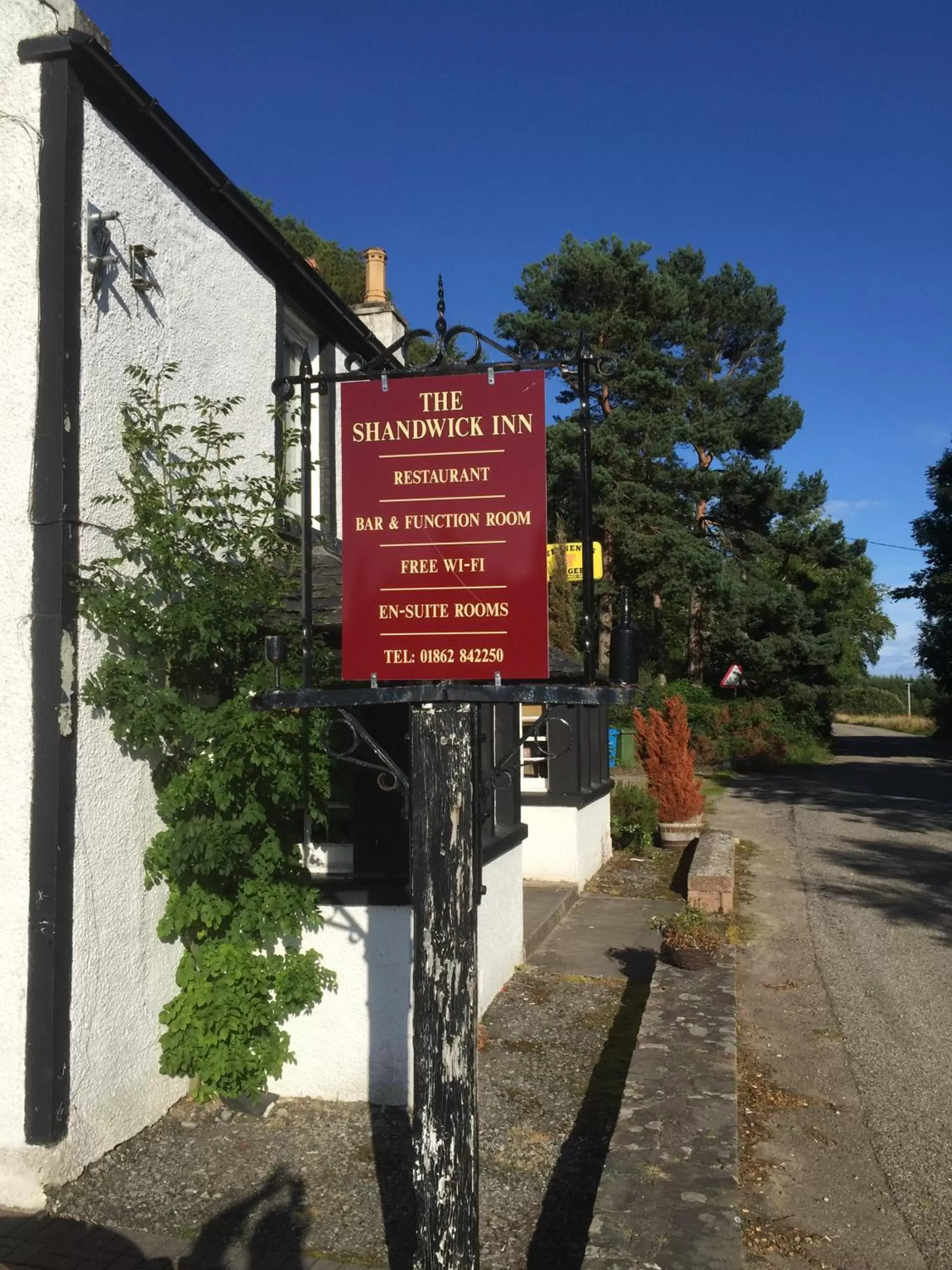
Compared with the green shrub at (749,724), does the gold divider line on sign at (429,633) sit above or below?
above

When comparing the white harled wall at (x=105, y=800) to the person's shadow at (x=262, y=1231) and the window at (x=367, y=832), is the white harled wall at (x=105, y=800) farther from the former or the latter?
the person's shadow at (x=262, y=1231)

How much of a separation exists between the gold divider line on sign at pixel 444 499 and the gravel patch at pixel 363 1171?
3.12 meters

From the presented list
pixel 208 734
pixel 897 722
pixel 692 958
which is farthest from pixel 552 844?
pixel 897 722

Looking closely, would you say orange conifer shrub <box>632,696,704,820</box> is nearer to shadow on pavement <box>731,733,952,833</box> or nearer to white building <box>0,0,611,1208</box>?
shadow on pavement <box>731,733,952,833</box>

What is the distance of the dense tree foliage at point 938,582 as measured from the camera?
3341cm

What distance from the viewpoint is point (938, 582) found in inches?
1319

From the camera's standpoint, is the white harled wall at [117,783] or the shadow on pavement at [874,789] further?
the shadow on pavement at [874,789]

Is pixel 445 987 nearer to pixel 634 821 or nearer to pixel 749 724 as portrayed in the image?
pixel 634 821

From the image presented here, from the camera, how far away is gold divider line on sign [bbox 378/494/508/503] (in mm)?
3613

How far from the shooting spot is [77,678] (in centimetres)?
490

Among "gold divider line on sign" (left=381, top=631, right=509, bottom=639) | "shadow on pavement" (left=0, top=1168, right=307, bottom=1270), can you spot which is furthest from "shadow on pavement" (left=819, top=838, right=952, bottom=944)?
"gold divider line on sign" (left=381, top=631, right=509, bottom=639)

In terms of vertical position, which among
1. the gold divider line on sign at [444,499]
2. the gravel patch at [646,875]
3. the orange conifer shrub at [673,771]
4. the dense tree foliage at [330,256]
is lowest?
the gravel patch at [646,875]

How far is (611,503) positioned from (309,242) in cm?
1300

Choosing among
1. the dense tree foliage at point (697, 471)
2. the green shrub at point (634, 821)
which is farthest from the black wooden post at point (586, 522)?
the dense tree foliage at point (697, 471)
